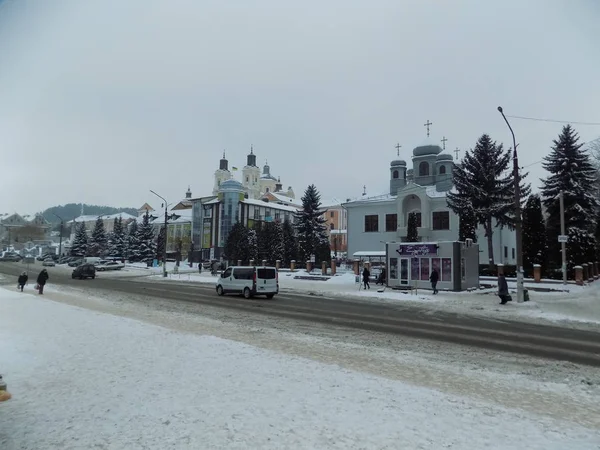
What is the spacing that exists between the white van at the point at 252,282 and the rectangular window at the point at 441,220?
30.5m

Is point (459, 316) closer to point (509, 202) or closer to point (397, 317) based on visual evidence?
point (397, 317)

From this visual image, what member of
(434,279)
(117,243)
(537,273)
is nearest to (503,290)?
(434,279)

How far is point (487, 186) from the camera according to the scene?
41219 mm

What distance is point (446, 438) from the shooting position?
5070 mm

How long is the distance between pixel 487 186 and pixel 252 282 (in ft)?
90.3

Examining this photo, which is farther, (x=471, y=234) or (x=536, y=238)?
(x=471, y=234)

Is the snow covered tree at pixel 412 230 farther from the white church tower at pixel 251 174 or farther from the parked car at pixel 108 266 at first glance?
the white church tower at pixel 251 174

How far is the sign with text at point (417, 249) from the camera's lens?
1156 inches

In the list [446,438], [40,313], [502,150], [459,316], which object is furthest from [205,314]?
[502,150]

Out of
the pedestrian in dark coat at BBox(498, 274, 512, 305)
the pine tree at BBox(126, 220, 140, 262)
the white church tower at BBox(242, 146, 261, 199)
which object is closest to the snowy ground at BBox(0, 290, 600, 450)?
the pedestrian in dark coat at BBox(498, 274, 512, 305)

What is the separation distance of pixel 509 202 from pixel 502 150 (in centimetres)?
544

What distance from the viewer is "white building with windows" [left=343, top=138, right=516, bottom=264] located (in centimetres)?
4962

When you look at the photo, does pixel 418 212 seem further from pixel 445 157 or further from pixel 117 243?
pixel 117 243

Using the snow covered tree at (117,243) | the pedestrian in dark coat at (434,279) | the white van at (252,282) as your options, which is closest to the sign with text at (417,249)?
the pedestrian in dark coat at (434,279)
